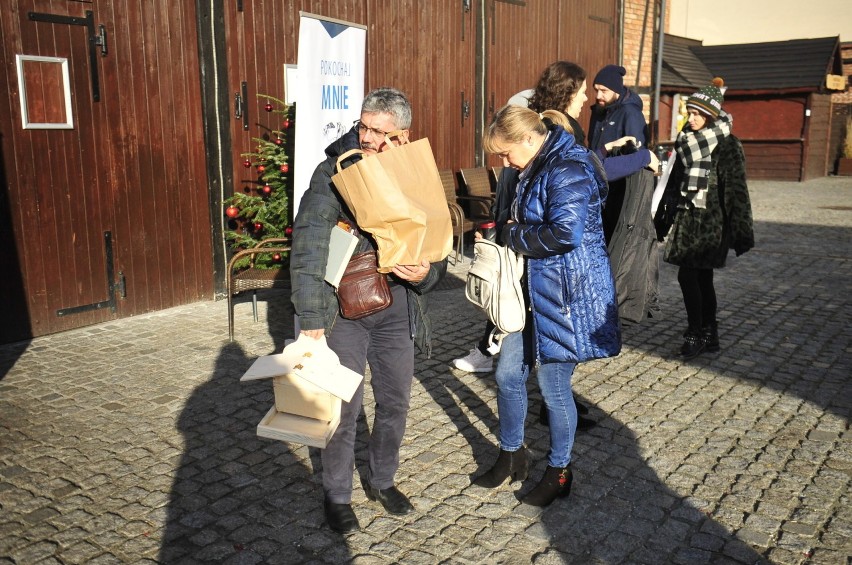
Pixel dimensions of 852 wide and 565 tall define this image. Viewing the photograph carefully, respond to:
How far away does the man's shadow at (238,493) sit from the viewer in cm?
322

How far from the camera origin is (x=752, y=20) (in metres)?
27.2

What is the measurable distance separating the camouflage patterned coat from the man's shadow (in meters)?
3.00

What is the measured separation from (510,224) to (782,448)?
2004mm

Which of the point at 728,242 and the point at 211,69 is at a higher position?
the point at 211,69

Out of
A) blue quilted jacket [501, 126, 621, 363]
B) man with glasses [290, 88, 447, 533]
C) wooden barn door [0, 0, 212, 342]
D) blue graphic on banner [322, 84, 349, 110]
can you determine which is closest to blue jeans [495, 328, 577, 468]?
blue quilted jacket [501, 126, 621, 363]

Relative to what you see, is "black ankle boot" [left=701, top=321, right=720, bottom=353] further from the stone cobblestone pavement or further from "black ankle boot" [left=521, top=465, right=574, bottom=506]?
"black ankle boot" [left=521, top=465, right=574, bottom=506]

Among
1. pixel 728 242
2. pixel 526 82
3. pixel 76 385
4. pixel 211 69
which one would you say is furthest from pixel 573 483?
pixel 526 82

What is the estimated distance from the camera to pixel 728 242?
562cm

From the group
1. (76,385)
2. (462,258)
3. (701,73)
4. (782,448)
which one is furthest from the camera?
(701,73)

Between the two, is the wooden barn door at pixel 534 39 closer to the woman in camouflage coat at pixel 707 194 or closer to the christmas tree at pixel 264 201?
the christmas tree at pixel 264 201

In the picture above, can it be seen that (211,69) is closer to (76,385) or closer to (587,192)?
(76,385)

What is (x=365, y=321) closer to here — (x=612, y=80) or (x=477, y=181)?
(x=612, y=80)

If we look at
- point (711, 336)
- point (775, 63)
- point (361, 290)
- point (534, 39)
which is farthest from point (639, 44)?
point (361, 290)

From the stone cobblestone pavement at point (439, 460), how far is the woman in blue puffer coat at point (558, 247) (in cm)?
60
